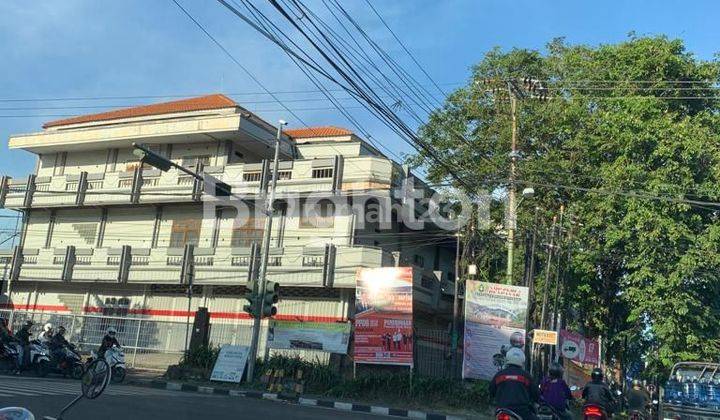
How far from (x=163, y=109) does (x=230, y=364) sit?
567 inches

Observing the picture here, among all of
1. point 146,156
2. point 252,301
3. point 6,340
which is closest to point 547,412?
point 146,156

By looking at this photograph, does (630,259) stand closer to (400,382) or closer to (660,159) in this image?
(660,159)

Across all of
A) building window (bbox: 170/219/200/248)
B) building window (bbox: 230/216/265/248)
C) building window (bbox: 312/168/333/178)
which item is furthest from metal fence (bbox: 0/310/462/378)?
building window (bbox: 312/168/333/178)

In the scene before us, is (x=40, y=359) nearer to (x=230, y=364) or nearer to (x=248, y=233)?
(x=230, y=364)

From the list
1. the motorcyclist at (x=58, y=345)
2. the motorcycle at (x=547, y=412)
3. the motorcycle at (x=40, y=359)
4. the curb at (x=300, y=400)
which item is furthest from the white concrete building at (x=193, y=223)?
the motorcycle at (x=547, y=412)

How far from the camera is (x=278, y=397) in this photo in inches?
675

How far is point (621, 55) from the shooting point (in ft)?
78.6

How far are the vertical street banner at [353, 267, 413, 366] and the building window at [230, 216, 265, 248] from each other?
7583mm

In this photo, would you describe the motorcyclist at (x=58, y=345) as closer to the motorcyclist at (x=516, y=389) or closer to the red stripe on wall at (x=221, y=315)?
the red stripe on wall at (x=221, y=315)

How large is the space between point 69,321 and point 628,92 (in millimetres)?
22009

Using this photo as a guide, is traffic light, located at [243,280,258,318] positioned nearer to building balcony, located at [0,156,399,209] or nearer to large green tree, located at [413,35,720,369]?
building balcony, located at [0,156,399,209]

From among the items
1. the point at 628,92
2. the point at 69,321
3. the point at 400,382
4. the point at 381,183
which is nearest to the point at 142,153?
the point at 400,382

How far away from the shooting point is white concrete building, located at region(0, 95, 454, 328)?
23.3 metres

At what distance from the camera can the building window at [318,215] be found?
2378cm
